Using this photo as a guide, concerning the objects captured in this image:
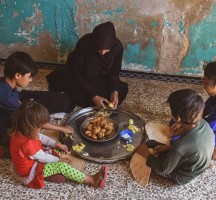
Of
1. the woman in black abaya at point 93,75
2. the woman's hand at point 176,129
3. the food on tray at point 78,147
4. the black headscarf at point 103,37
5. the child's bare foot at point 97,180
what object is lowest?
the child's bare foot at point 97,180

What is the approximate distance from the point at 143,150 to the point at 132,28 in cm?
144

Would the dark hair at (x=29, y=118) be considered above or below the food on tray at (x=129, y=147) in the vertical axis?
above

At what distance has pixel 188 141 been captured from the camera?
193 centimetres

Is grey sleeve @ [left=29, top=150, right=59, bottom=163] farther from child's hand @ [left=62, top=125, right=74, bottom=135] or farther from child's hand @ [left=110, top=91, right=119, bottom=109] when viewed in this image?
child's hand @ [left=110, top=91, right=119, bottom=109]

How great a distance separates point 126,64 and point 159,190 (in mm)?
1679

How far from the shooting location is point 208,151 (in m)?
2.01

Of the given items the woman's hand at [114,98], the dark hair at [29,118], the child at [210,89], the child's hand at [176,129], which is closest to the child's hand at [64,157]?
the dark hair at [29,118]

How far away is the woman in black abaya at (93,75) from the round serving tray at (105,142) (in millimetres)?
120

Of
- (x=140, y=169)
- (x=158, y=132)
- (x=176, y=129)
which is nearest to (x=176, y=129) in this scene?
(x=176, y=129)

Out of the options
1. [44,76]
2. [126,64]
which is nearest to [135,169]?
[126,64]

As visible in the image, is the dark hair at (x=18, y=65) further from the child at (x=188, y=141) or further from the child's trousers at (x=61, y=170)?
the child at (x=188, y=141)

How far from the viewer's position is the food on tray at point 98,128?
243cm

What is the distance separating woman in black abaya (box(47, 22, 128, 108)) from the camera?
2791mm

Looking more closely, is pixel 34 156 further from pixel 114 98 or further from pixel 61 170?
pixel 114 98
